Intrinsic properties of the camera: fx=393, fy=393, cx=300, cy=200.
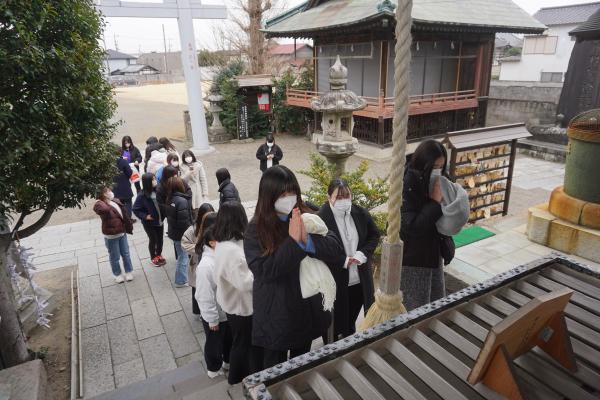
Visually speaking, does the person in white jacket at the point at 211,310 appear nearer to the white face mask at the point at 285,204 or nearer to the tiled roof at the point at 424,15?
the white face mask at the point at 285,204

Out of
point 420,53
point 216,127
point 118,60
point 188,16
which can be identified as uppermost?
point 118,60

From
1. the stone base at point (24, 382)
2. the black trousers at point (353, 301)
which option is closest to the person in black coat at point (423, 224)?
the black trousers at point (353, 301)

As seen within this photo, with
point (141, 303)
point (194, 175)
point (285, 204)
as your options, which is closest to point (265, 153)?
point (194, 175)

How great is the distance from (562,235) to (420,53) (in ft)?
39.2

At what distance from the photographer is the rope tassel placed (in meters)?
1.67

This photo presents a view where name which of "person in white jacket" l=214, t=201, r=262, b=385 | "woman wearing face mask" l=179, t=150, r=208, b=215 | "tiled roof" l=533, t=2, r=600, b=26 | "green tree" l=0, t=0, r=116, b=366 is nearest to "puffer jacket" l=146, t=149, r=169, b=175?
"woman wearing face mask" l=179, t=150, r=208, b=215

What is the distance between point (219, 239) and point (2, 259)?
7.64 ft

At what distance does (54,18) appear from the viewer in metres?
3.20

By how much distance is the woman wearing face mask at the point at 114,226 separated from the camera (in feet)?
17.1

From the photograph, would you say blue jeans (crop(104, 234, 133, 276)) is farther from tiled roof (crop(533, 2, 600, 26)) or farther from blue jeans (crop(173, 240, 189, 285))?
tiled roof (crop(533, 2, 600, 26))

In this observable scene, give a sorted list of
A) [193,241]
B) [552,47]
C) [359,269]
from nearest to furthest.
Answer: [359,269] → [193,241] → [552,47]

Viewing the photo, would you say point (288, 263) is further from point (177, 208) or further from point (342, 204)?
point (177, 208)

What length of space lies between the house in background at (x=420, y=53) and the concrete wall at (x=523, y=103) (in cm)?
224

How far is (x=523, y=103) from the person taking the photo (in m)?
18.6
